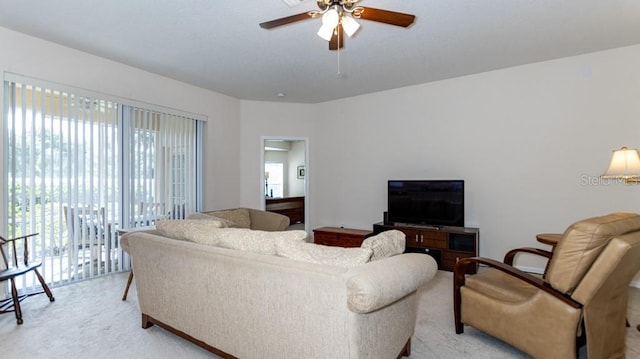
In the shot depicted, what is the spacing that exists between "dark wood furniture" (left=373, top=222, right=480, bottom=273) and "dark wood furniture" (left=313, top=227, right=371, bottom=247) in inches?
31.9

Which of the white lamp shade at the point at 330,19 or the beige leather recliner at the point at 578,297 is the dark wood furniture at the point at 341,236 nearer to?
the beige leather recliner at the point at 578,297

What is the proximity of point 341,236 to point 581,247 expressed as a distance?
11.6ft

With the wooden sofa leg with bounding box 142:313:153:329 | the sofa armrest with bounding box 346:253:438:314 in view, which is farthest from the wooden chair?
the sofa armrest with bounding box 346:253:438:314

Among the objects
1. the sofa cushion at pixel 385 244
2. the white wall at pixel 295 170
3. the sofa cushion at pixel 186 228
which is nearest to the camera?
the sofa cushion at pixel 385 244

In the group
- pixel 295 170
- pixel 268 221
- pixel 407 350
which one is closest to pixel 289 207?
pixel 295 170

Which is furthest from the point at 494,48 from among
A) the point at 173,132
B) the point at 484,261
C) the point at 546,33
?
the point at 173,132

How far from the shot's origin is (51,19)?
286 centimetres


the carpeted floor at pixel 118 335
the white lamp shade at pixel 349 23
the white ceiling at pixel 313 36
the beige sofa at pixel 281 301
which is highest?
the white ceiling at pixel 313 36

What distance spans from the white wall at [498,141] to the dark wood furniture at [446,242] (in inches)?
17.3

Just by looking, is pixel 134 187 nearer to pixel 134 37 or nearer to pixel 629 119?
pixel 134 37

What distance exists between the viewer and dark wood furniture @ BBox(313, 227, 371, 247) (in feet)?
16.1

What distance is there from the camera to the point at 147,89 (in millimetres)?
4293

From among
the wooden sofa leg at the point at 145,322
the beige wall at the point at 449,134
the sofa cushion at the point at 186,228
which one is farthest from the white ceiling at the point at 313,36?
the wooden sofa leg at the point at 145,322

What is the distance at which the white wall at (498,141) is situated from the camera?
11.9 ft
